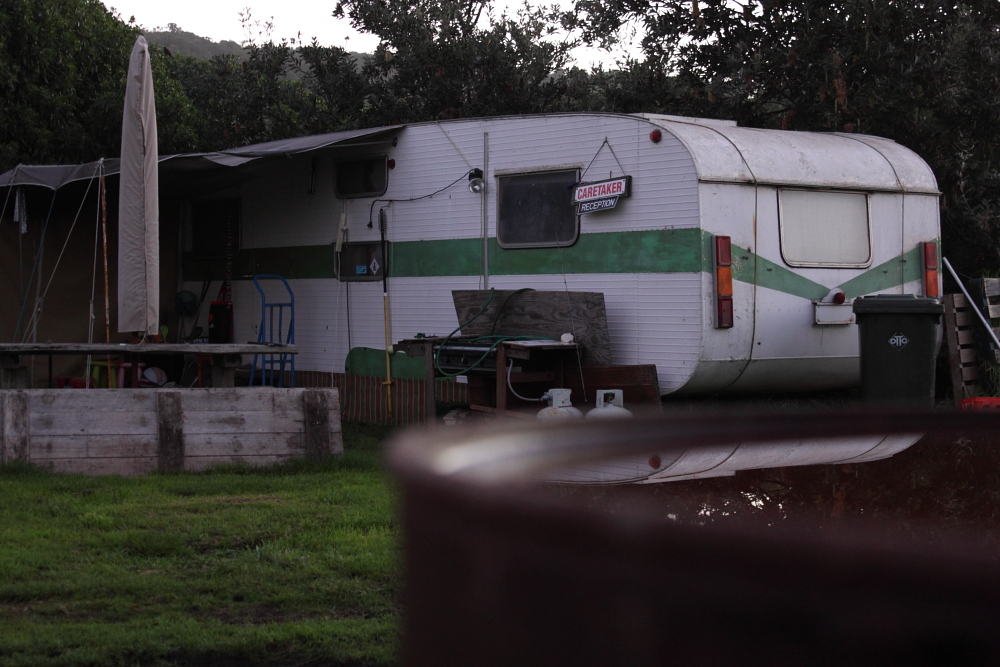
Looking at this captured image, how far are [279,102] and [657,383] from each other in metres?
9.38

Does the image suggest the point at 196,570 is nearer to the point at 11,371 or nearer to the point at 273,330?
the point at 11,371

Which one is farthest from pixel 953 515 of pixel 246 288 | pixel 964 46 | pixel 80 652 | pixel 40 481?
pixel 964 46

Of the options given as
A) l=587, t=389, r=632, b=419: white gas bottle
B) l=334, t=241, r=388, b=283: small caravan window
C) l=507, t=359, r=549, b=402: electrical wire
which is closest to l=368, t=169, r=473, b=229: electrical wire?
l=334, t=241, r=388, b=283: small caravan window

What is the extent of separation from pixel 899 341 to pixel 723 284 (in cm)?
141

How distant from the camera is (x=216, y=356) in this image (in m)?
8.06

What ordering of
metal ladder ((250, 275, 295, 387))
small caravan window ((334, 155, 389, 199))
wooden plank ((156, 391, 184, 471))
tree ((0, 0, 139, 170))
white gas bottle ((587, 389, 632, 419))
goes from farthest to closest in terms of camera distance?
tree ((0, 0, 139, 170)), metal ladder ((250, 275, 295, 387)), small caravan window ((334, 155, 389, 199)), white gas bottle ((587, 389, 632, 419)), wooden plank ((156, 391, 184, 471))

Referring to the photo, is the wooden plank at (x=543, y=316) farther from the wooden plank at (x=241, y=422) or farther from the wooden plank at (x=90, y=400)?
the wooden plank at (x=90, y=400)

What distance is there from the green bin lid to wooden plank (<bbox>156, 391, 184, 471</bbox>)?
16.2 ft

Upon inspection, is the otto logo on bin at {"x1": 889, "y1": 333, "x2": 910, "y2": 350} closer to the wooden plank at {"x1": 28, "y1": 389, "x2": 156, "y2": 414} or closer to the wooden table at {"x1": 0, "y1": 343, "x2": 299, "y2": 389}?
the wooden table at {"x1": 0, "y1": 343, "x2": 299, "y2": 389}

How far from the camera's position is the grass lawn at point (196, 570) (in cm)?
352

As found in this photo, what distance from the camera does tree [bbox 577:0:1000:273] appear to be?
34.9 feet

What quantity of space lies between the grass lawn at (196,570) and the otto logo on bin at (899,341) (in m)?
A: 3.96

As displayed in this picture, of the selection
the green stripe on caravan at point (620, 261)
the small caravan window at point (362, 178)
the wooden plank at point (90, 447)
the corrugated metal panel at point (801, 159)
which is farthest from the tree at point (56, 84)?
the corrugated metal panel at point (801, 159)

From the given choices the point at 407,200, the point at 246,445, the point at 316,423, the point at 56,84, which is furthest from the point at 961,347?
the point at 56,84
